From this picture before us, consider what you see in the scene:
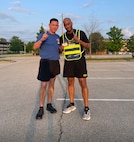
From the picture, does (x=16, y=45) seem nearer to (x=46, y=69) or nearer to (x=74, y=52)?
(x=46, y=69)

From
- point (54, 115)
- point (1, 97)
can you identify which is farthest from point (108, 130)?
point (1, 97)

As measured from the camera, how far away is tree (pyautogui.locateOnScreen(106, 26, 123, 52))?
68.8m

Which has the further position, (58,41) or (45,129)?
(58,41)

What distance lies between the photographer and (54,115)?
4551 millimetres

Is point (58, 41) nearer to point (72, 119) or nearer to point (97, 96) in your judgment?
point (72, 119)

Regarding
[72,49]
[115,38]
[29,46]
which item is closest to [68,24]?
[72,49]

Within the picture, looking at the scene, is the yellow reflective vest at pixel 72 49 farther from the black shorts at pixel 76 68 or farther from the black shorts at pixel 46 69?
the black shorts at pixel 46 69

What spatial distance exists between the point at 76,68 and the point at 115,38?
68.1 m

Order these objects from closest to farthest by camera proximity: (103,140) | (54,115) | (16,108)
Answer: (103,140) → (54,115) → (16,108)

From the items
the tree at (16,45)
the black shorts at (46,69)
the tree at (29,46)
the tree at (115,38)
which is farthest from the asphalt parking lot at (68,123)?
the tree at (16,45)

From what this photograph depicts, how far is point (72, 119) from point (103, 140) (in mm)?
1068

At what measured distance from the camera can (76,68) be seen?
4535 mm

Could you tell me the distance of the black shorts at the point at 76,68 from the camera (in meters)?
4.49

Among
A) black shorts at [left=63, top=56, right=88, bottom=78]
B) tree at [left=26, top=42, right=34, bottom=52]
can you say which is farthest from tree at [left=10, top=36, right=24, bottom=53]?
black shorts at [left=63, top=56, right=88, bottom=78]
